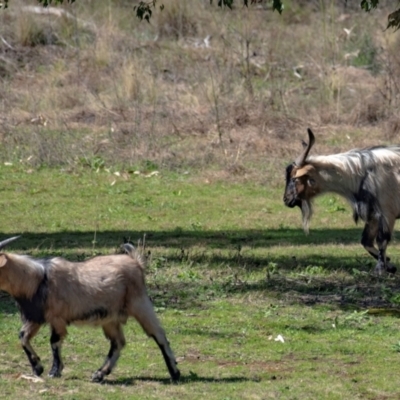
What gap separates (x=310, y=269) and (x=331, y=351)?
331 cm

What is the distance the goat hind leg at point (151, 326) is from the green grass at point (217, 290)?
115 millimetres

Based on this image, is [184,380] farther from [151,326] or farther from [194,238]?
[194,238]

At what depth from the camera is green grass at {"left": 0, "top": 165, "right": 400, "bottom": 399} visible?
8.80 m

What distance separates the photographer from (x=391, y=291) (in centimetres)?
1222

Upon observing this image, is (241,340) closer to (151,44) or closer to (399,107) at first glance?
(399,107)

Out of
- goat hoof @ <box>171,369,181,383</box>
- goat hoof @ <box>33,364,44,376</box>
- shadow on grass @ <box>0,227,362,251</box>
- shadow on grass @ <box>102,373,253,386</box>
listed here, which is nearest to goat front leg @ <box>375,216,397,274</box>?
shadow on grass @ <box>0,227,362,251</box>

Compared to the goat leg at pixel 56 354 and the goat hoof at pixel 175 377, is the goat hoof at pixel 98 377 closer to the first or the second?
the goat leg at pixel 56 354

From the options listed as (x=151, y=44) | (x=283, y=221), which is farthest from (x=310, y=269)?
(x=151, y=44)

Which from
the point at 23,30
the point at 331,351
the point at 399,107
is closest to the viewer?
the point at 331,351

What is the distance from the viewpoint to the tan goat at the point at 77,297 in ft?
27.8

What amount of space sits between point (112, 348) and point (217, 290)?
10.8ft

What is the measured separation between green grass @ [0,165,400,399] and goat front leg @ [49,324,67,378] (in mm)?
105

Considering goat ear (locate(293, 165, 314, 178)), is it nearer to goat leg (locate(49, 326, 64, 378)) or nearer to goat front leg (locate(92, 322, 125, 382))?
goat front leg (locate(92, 322, 125, 382))

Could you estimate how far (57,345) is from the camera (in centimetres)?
854
